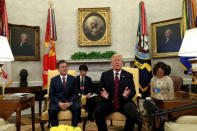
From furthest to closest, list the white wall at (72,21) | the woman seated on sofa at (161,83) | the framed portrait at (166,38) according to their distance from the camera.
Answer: the white wall at (72,21), the framed portrait at (166,38), the woman seated on sofa at (161,83)

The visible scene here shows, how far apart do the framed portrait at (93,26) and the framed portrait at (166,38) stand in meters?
1.61

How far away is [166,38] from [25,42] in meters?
4.69

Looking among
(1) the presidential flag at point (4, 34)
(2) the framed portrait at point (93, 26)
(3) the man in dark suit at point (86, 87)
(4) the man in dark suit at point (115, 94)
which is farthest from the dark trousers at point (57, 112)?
(2) the framed portrait at point (93, 26)

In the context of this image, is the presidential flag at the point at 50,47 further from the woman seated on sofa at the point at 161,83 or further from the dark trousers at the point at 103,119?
the woman seated on sofa at the point at 161,83

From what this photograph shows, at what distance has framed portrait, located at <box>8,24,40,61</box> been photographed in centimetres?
576

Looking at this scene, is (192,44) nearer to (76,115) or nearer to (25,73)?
(76,115)

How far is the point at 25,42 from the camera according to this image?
5934 mm

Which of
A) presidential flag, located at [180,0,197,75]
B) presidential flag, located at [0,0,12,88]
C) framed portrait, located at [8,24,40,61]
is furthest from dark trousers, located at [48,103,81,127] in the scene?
framed portrait, located at [8,24,40,61]

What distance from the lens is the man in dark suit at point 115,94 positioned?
294cm

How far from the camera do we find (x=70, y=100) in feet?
11.0

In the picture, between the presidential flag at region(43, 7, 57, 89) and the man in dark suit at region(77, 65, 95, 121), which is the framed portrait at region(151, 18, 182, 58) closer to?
the man in dark suit at region(77, 65, 95, 121)

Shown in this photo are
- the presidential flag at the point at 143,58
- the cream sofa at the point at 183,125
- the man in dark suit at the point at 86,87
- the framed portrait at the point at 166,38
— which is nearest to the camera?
the cream sofa at the point at 183,125

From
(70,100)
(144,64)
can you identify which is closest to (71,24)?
(144,64)

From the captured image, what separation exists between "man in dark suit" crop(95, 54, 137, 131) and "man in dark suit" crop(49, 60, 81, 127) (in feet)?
1.47
